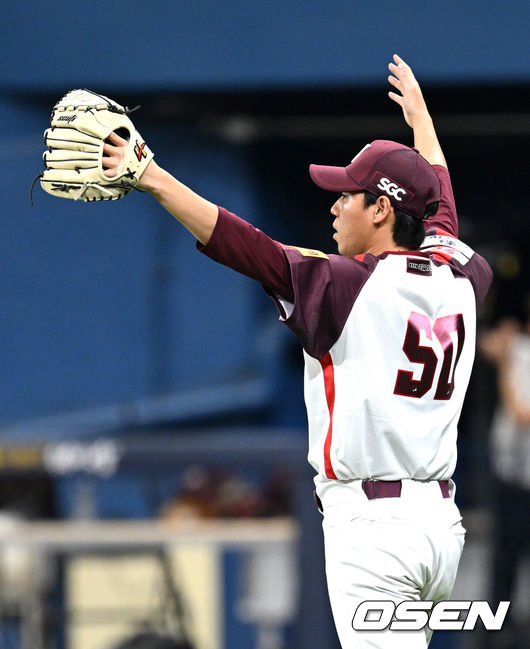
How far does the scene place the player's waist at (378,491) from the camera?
2.61 metres

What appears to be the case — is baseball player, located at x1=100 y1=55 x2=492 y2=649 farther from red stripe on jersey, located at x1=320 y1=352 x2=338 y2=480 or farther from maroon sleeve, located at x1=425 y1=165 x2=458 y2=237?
maroon sleeve, located at x1=425 y1=165 x2=458 y2=237

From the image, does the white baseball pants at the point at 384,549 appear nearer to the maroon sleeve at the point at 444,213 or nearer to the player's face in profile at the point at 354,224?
the player's face in profile at the point at 354,224

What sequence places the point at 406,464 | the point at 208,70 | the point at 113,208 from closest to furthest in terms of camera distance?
the point at 406,464
the point at 208,70
the point at 113,208

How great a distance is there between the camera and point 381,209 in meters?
2.67

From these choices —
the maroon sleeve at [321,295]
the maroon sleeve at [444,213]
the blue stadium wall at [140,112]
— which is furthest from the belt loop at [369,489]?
the blue stadium wall at [140,112]

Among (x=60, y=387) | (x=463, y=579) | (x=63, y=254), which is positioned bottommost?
(x=463, y=579)

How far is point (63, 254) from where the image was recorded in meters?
6.64

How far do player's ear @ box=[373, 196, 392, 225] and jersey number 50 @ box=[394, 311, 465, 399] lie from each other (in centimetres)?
22

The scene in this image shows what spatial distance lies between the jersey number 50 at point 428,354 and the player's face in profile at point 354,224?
211 millimetres

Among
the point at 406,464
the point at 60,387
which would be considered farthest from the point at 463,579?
the point at 406,464

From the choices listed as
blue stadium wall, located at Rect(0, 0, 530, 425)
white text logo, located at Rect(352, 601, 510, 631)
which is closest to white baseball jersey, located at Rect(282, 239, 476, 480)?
white text logo, located at Rect(352, 601, 510, 631)

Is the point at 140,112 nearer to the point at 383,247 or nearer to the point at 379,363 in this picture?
the point at 383,247

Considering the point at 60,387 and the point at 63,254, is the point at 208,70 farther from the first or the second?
the point at 60,387

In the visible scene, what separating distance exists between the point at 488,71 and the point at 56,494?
2.89 metres
